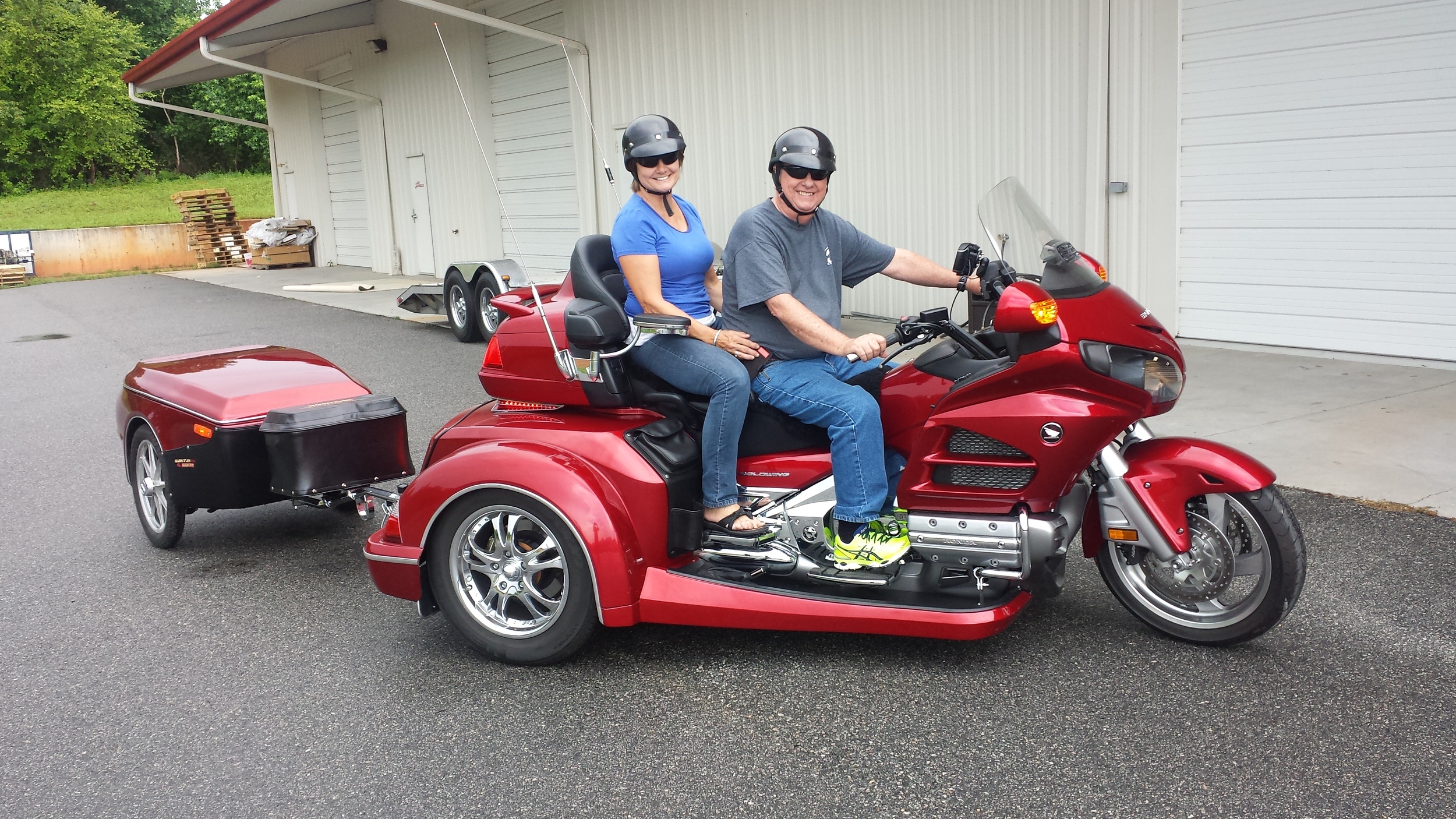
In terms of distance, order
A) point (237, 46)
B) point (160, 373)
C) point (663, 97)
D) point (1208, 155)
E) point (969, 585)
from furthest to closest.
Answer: point (237, 46)
point (663, 97)
point (1208, 155)
point (160, 373)
point (969, 585)

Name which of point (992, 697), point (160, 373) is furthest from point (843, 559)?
point (160, 373)

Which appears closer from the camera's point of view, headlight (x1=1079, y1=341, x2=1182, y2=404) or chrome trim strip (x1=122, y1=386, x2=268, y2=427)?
headlight (x1=1079, y1=341, x2=1182, y2=404)

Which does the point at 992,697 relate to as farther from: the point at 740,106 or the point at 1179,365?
the point at 740,106

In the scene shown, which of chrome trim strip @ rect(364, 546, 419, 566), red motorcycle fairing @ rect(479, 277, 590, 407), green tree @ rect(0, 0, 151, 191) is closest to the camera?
chrome trim strip @ rect(364, 546, 419, 566)

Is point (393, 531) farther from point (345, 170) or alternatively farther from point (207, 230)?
point (207, 230)

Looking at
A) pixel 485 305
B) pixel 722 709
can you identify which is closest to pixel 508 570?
pixel 722 709

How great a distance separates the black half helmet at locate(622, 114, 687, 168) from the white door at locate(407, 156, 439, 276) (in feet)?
58.1

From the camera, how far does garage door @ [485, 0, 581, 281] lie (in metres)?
17.2

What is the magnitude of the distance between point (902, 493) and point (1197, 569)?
3.32 feet

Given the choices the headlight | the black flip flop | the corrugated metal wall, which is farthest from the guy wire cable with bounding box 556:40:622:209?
the corrugated metal wall

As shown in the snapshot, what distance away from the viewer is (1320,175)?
335 inches

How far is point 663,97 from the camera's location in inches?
582

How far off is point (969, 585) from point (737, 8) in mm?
10714

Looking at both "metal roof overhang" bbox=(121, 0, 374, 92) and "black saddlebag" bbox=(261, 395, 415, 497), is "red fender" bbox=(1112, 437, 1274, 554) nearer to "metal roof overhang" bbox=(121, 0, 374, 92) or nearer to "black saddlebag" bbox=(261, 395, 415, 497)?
"black saddlebag" bbox=(261, 395, 415, 497)
